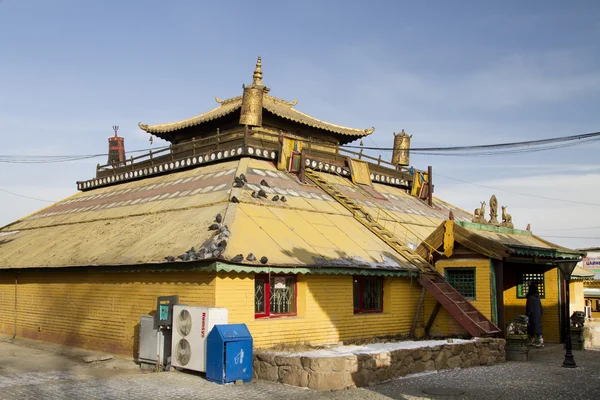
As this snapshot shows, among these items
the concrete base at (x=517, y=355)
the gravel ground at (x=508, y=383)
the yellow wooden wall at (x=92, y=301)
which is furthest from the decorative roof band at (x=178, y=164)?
the gravel ground at (x=508, y=383)

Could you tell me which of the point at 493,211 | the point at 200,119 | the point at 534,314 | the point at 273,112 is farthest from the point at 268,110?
the point at 534,314

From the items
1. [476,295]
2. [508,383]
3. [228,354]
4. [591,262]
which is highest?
[591,262]

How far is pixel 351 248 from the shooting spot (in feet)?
63.6

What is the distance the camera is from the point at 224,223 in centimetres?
1766

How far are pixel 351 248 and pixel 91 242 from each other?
902 cm

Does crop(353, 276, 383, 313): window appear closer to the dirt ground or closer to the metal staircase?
the metal staircase

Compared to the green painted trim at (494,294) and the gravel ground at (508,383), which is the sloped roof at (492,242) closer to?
the green painted trim at (494,294)

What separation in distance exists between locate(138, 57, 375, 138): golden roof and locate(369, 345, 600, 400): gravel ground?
15.4 metres

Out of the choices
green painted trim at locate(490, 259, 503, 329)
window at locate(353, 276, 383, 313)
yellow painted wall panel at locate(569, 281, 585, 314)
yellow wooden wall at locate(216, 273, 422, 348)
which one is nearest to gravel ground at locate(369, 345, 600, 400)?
green painted trim at locate(490, 259, 503, 329)

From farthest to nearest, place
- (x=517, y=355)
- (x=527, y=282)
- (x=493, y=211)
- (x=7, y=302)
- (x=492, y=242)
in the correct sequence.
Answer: (x=493, y=211)
(x=527, y=282)
(x=7, y=302)
(x=492, y=242)
(x=517, y=355)

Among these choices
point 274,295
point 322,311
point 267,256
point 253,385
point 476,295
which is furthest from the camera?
point 476,295

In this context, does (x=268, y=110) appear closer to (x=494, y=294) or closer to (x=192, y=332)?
(x=494, y=294)

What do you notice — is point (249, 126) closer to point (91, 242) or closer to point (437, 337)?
point (91, 242)

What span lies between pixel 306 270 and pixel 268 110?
12219mm
